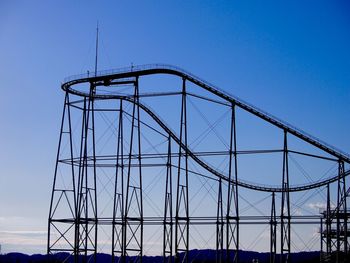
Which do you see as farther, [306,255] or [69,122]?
[306,255]

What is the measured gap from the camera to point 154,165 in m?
37.4

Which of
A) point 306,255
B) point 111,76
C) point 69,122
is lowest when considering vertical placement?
point 306,255

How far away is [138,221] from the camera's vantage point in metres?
36.4

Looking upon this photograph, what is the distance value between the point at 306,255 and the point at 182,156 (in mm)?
103711

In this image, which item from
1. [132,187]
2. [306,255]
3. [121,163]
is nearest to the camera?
[132,187]

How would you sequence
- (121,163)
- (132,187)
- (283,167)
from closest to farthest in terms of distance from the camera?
(283,167) < (132,187) < (121,163)

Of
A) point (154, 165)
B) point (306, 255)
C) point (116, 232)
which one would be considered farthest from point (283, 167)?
point (306, 255)

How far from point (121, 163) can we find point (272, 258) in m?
10.4

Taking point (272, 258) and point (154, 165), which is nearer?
point (272, 258)

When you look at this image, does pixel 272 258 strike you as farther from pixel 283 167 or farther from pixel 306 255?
pixel 306 255

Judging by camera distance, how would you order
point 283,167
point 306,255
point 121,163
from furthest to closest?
point 306,255, point 121,163, point 283,167

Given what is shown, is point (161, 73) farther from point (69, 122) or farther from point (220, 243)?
point (220, 243)

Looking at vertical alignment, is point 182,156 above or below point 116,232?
above

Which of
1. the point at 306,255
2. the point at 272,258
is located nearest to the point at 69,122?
the point at 272,258
